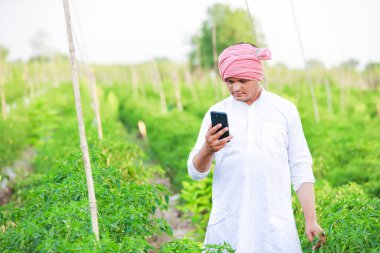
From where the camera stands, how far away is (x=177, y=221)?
21.2ft

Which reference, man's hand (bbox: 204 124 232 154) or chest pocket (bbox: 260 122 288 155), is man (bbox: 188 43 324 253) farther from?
man's hand (bbox: 204 124 232 154)

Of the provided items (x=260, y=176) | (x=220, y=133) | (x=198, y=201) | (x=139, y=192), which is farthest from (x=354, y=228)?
(x=198, y=201)

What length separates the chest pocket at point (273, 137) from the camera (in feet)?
7.52

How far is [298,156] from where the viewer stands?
2.33m

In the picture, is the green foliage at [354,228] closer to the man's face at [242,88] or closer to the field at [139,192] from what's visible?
the field at [139,192]

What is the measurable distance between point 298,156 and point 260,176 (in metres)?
0.23

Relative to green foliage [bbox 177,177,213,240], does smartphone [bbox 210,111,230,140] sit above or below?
above

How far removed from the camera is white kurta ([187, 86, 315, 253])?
2.28m

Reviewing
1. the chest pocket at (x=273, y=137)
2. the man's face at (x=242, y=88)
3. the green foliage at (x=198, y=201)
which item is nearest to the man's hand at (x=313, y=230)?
the chest pocket at (x=273, y=137)

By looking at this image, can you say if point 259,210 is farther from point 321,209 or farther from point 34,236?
point 321,209

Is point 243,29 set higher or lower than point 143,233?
higher

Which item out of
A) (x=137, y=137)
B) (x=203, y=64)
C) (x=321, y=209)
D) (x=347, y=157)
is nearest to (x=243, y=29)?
(x=203, y=64)

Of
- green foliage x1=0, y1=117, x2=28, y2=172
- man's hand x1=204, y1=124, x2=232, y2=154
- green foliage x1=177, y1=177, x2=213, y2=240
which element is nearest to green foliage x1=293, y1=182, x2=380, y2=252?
man's hand x1=204, y1=124, x2=232, y2=154

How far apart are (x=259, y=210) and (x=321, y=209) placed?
5.21 feet
